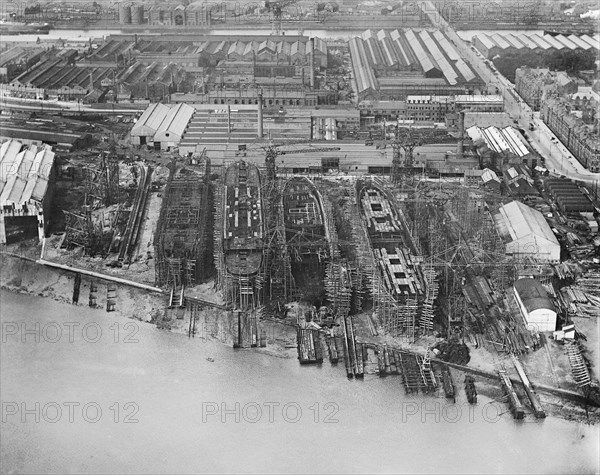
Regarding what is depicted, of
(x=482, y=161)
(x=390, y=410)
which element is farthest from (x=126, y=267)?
(x=482, y=161)

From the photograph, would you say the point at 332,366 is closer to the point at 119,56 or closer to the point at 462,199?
the point at 462,199

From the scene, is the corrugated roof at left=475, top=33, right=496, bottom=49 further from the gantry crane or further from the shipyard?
the gantry crane

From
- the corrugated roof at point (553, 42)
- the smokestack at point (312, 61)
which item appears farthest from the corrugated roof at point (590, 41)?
the smokestack at point (312, 61)

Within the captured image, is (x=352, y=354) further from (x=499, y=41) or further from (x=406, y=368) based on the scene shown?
(x=499, y=41)

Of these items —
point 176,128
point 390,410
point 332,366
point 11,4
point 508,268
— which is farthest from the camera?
point 11,4

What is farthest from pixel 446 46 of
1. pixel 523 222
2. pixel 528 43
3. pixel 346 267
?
pixel 346 267

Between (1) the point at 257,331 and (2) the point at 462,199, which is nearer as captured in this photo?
(1) the point at 257,331
